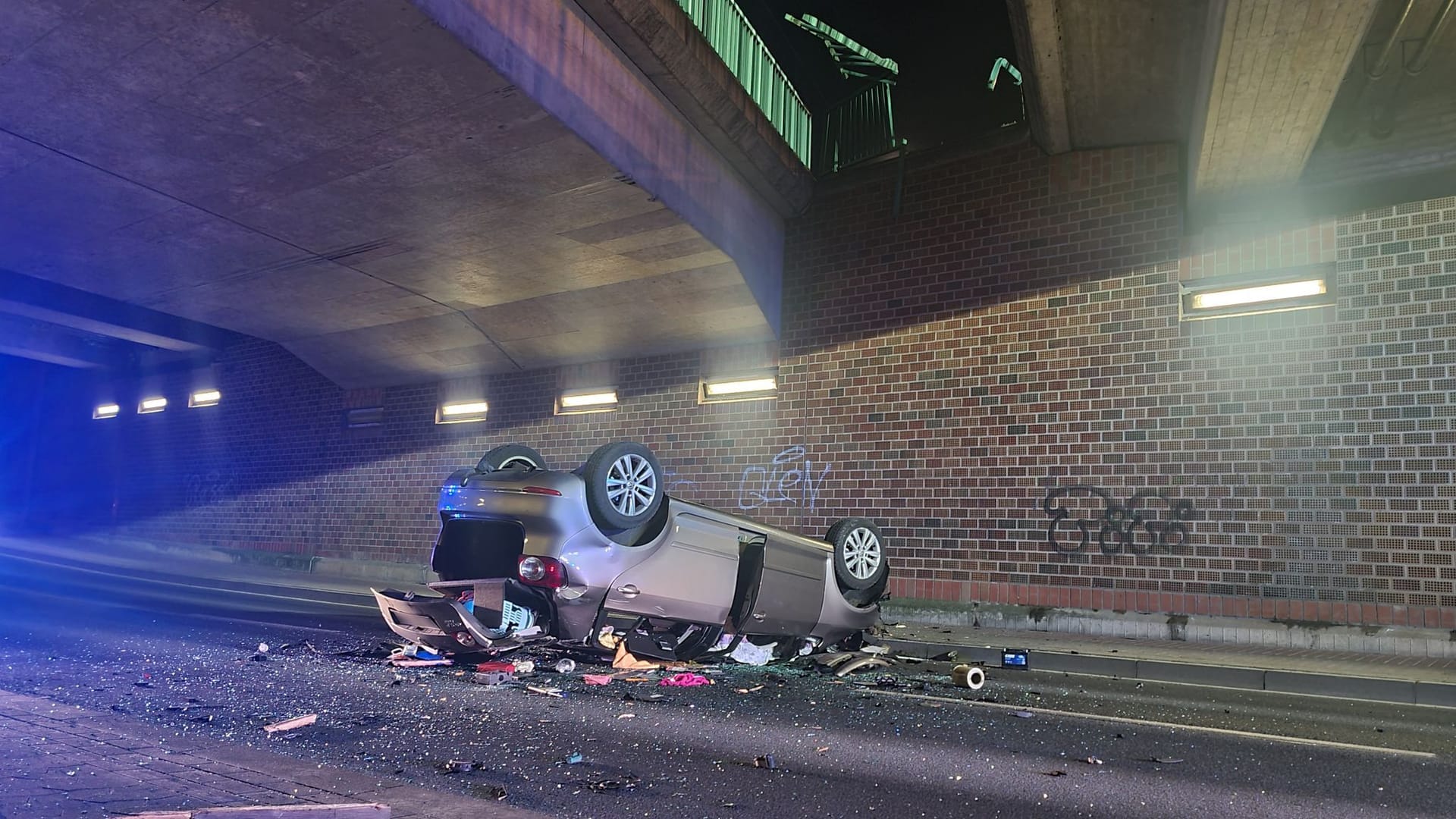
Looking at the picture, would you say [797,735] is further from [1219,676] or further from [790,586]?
[1219,676]

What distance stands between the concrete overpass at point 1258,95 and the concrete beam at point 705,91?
356 cm

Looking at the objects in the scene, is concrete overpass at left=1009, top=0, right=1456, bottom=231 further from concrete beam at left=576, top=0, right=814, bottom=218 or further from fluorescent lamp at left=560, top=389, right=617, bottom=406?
fluorescent lamp at left=560, top=389, right=617, bottom=406

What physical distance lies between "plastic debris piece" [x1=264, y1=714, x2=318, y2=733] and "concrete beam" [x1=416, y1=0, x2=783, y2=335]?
206 inches

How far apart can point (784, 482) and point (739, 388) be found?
1787 millimetres

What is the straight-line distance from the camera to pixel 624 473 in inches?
235

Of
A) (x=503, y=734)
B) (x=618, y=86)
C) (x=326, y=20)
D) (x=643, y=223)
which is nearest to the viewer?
(x=503, y=734)

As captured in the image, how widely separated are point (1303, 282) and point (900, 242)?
4.90 meters

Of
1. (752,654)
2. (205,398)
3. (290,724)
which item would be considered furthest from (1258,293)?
(205,398)

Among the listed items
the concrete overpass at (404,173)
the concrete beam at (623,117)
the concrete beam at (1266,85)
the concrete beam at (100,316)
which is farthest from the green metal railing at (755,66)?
the concrete beam at (100,316)

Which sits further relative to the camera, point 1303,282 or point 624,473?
point 1303,282

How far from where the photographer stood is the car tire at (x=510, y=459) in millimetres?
6578

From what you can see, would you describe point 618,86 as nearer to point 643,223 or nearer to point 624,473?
point 643,223

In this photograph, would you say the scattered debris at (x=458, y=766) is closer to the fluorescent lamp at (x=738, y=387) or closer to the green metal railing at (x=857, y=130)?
the fluorescent lamp at (x=738, y=387)

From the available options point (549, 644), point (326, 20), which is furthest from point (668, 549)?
point (326, 20)
